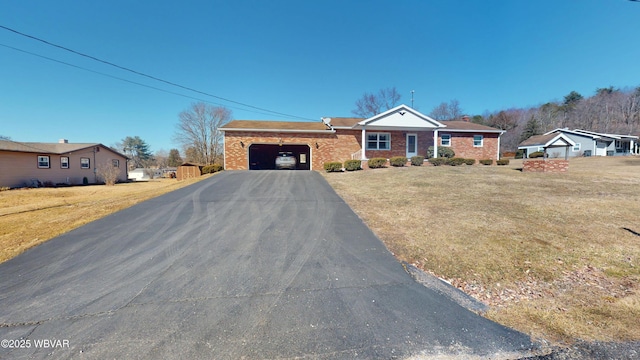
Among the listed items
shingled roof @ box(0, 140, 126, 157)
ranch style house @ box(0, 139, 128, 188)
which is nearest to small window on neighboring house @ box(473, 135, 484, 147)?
ranch style house @ box(0, 139, 128, 188)

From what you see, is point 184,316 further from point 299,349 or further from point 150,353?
point 299,349

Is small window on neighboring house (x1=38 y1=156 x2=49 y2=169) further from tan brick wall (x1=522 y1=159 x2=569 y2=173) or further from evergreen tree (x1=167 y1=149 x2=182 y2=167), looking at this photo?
tan brick wall (x1=522 y1=159 x2=569 y2=173)

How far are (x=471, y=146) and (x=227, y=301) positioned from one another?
24011 millimetres

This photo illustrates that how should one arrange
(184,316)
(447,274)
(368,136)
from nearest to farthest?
(184,316)
(447,274)
(368,136)

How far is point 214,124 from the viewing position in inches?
1550

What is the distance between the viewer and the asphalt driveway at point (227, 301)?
2.16 meters

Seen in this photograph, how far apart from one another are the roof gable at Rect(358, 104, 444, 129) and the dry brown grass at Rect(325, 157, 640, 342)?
11223 millimetres

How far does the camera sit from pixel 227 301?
281 centimetres

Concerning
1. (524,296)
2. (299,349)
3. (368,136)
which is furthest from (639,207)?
(368,136)

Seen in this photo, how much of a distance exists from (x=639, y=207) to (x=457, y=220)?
203 inches

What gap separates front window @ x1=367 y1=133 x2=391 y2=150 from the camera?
19.7m

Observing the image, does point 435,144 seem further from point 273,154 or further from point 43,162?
point 43,162

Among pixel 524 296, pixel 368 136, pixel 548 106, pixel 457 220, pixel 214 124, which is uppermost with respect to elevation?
pixel 548 106

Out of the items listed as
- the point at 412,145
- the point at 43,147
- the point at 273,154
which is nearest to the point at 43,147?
the point at 43,147
